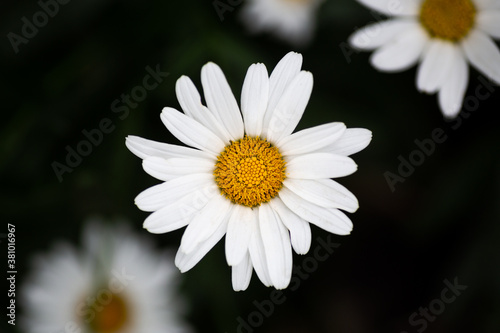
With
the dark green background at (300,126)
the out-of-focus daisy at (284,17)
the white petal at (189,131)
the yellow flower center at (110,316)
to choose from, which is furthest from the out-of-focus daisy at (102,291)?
the out-of-focus daisy at (284,17)

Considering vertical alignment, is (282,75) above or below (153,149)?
below

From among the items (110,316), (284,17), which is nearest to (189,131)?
(110,316)

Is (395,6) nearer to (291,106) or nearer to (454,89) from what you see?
(454,89)

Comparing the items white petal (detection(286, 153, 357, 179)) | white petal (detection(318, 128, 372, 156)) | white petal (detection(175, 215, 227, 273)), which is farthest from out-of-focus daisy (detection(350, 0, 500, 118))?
white petal (detection(175, 215, 227, 273))

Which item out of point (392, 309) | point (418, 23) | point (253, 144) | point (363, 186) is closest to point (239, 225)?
Answer: point (253, 144)

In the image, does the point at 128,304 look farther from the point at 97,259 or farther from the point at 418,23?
the point at 418,23

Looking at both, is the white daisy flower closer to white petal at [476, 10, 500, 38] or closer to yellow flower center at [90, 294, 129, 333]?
white petal at [476, 10, 500, 38]
